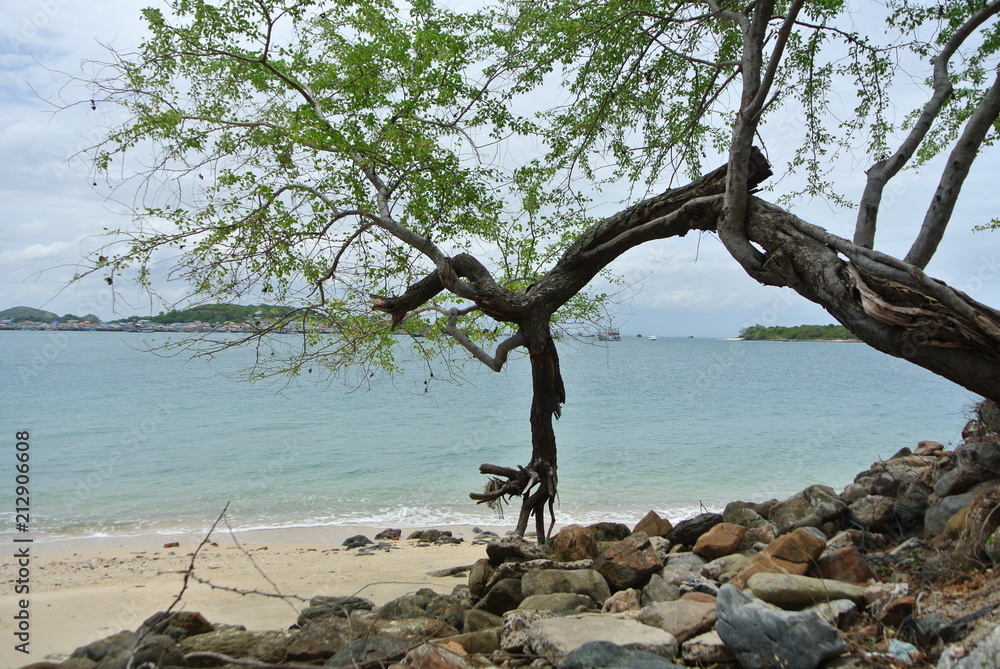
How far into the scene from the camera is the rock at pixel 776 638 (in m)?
3.44

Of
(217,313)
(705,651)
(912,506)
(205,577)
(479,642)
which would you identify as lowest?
(205,577)

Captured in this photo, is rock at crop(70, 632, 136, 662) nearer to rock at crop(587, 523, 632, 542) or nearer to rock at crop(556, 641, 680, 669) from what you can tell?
rock at crop(556, 641, 680, 669)

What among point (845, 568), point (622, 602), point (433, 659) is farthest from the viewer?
point (622, 602)

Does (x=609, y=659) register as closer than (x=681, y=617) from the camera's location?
Yes

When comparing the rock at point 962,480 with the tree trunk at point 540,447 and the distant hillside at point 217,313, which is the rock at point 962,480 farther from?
the distant hillside at point 217,313

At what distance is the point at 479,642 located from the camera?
14.4 feet

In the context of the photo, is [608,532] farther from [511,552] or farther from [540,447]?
[511,552]

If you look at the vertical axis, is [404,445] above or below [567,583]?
below

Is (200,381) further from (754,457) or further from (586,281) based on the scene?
(586,281)

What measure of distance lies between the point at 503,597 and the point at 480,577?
2.24ft

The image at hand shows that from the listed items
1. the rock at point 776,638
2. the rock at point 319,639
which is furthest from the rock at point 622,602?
the rock at point 319,639

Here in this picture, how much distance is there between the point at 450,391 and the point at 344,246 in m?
31.2

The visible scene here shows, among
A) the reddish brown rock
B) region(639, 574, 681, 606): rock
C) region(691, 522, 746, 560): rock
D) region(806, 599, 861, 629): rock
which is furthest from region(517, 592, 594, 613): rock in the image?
the reddish brown rock

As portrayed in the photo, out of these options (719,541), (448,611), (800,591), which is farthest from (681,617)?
(448,611)
